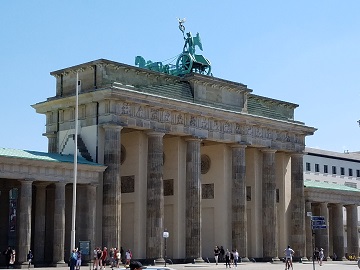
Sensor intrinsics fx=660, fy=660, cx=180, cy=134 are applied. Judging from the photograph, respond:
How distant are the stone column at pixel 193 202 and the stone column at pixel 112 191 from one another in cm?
877

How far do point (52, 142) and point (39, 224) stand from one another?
10.1 meters

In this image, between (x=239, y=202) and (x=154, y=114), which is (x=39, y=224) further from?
(x=239, y=202)

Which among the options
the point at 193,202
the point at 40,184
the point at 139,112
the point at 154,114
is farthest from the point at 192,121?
the point at 40,184

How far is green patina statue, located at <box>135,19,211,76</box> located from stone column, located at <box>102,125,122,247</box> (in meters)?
12.4

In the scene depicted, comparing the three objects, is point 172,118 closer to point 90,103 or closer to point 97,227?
point 90,103

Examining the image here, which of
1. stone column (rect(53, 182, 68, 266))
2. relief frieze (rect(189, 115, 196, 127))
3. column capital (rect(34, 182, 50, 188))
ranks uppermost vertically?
relief frieze (rect(189, 115, 196, 127))

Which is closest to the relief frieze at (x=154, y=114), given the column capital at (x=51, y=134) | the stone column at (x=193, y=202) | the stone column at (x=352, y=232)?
the stone column at (x=193, y=202)

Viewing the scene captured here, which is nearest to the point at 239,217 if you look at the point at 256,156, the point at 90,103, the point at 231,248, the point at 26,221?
the point at 231,248

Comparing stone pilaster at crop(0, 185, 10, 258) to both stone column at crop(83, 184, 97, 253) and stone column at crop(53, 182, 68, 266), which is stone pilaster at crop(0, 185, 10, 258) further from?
stone column at crop(83, 184, 97, 253)

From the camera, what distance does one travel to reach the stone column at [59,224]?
50.0m

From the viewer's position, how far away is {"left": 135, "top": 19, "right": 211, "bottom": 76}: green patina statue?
64.8 metres

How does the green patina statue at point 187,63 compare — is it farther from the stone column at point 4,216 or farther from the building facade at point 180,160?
the stone column at point 4,216

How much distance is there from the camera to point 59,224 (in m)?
50.2

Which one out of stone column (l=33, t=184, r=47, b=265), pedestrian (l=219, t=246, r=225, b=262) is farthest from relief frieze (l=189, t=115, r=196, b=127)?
stone column (l=33, t=184, r=47, b=265)
